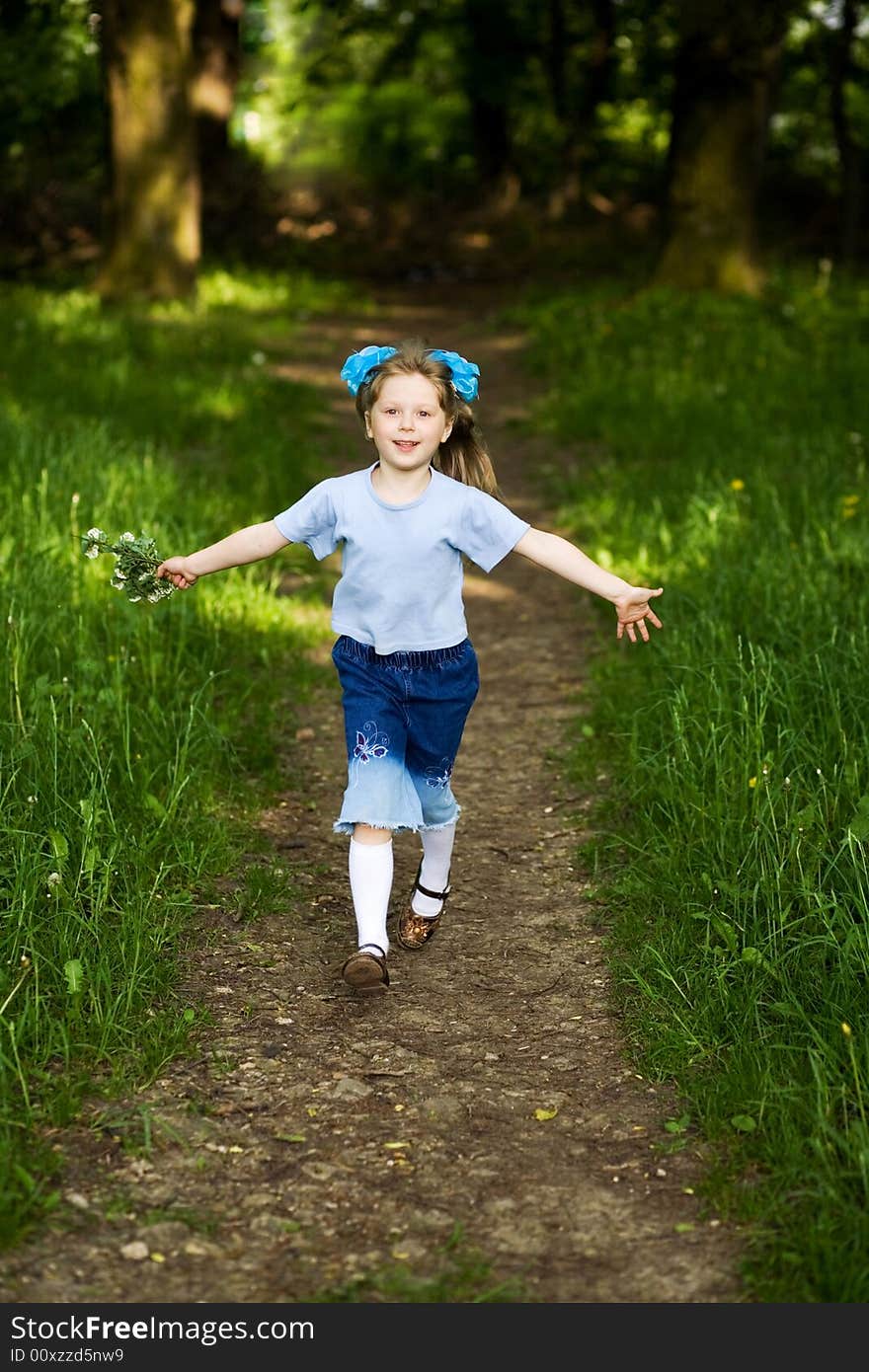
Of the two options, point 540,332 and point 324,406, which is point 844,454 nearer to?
point 324,406

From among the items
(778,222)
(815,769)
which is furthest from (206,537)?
(778,222)

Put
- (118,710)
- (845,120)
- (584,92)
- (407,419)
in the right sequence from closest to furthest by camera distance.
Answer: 1. (407,419)
2. (118,710)
3. (845,120)
4. (584,92)

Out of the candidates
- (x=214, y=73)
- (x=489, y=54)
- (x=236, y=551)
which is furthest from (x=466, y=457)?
(x=489, y=54)

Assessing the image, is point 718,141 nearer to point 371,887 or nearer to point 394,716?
point 394,716

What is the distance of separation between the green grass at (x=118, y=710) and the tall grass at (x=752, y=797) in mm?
1143

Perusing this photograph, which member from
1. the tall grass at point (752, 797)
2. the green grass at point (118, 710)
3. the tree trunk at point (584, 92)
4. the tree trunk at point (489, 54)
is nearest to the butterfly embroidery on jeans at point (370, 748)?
the green grass at point (118, 710)

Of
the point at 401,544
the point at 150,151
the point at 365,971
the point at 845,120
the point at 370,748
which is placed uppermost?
the point at 845,120

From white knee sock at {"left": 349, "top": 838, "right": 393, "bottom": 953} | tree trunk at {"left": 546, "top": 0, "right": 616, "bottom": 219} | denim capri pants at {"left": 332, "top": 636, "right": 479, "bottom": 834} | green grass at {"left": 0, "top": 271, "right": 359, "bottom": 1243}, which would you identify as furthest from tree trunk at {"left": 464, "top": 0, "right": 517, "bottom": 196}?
white knee sock at {"left": 349, "top": 838, "right": 393, "bottom": 953}

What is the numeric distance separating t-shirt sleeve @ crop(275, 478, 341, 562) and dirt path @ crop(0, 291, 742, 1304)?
1.08 meters

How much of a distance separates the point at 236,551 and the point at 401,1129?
1.47 metres

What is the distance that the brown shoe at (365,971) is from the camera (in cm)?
362

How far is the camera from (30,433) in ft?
24.8

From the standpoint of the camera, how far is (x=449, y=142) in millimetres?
29969

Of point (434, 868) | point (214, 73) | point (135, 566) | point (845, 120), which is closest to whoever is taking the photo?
point (135, 566)
